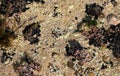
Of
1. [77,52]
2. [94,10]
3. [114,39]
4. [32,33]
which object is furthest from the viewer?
[94,10]

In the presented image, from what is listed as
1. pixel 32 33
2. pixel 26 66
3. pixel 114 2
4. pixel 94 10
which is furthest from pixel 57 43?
pixel 114 2

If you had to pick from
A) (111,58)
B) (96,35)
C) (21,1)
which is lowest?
(111,58)

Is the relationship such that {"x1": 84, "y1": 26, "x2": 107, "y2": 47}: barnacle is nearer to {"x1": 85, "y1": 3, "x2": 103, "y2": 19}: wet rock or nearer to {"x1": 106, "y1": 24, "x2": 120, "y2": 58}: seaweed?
{"x1": 106, "y1": 24, "x2": 120, "y2": 58}: seaweed

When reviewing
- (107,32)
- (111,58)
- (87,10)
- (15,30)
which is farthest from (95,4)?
(15,30)

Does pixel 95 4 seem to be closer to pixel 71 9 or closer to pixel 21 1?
pixel 71 9

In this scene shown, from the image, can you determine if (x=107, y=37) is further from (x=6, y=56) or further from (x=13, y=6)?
(x=13, y=6)

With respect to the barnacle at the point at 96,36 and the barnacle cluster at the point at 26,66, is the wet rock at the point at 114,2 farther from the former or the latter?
the barnacle cluster at the point at 26,66

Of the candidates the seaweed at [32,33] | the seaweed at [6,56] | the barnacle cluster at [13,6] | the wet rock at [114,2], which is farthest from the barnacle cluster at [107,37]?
the seaweed at [6,56]

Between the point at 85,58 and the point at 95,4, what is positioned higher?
the point at 95,4

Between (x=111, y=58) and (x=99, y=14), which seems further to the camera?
(x=99, y=14)

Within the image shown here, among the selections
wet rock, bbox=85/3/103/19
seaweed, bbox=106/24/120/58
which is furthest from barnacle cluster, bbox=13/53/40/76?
wet rock, bbox=85/3/103/19

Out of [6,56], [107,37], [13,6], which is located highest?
[13,6]
